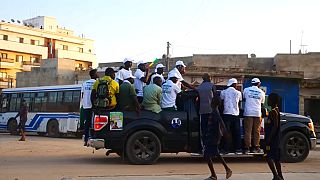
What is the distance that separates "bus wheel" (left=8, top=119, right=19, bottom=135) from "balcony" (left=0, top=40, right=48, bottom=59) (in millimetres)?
39322

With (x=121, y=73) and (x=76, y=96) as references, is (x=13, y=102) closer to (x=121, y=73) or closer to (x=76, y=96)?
(x=76, y=96)

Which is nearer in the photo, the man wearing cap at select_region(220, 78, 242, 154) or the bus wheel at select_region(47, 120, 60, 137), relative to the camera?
the man wearing cap at select_region(220, 78, 242, 154)

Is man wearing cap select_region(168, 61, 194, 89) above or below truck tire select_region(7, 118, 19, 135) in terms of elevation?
above

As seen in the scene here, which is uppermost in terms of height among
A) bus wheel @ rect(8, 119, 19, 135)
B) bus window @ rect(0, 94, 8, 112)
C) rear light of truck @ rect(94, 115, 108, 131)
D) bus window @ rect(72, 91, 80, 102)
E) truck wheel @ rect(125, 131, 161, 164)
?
bus window @ rect(72, 91, 80, 102)

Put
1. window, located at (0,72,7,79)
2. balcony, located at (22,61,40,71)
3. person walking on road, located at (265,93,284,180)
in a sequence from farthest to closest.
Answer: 1. balcony, located at (22,61,40,71)
2. window, located at (0,72,7,79)
3. person walking on road, located at (265,93,284,180)

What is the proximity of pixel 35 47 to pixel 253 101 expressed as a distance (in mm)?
63153

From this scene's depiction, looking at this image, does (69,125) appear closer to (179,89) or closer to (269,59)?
(179,89)

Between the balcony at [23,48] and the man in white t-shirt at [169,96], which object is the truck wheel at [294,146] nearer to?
the man in white t-shirt at [169,96]

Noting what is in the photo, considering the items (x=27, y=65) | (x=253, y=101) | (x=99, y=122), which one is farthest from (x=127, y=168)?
(x=27, y=65)

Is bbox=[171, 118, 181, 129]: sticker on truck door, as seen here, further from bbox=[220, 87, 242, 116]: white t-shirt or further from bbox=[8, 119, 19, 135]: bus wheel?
bbox=[8, 119, 19, 135]: bus wheel

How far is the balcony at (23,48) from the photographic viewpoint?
6624 centimetres

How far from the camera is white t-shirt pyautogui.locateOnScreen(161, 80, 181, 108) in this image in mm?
11445

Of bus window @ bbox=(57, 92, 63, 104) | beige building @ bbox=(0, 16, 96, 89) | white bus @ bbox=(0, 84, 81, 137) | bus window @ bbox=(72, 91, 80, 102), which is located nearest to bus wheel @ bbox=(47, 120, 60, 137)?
white bus @ bbox=(0, 84, 81, 137)

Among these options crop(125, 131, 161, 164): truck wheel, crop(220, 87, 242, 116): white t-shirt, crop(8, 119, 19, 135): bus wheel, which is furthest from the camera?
crop(8, 119, 19, 135): bus wheel
